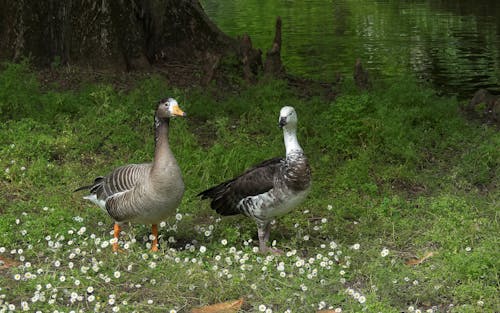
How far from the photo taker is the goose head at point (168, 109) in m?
A: 7.52

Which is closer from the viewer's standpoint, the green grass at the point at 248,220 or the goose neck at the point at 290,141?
the green grass at the point at 248,220

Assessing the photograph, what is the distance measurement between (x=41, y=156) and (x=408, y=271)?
202 inches

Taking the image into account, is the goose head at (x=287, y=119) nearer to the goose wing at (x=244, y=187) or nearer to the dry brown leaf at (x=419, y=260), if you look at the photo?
the goose wing at (x=244, y=187)

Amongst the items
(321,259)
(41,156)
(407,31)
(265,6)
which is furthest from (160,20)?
(265,6)

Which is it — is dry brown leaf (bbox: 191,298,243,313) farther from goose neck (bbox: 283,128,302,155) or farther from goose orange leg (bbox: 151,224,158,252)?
goose neck (bbox: 283,128,302,155)

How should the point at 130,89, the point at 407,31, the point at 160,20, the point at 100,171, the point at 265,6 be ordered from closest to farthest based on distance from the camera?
the point at 100,171 < the point at 130,89 < the point at 160,20 < the point at 407,31 < the point at 265,6

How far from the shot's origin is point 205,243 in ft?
26.0

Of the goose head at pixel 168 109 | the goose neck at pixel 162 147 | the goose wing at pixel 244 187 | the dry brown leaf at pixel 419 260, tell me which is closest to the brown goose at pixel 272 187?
the goose wing at pixel 244 187

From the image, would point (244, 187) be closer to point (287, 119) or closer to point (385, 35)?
point (287, 119)

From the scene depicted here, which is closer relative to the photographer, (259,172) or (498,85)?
(259,172)

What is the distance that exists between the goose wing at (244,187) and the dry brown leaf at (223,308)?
4.58 feet

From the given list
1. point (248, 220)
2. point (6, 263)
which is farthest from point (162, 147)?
point (6, 263)

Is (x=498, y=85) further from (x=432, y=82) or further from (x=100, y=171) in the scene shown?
(x=100, y=171)

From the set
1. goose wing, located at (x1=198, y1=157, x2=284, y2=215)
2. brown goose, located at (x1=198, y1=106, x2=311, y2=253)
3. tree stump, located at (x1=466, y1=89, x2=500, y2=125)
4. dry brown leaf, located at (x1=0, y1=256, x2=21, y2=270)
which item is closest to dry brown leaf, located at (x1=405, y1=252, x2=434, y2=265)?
brown goose, located at (x1=198, y1=106, x2=311, y2=253)
